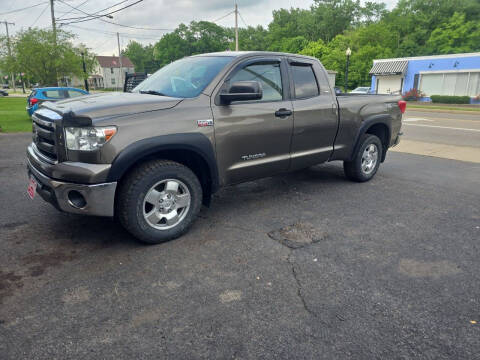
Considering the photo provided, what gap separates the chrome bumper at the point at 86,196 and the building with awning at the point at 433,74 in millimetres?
31015

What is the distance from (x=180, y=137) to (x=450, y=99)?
34.0 metres

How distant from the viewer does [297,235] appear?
389cm

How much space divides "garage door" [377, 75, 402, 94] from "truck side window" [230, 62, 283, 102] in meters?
37.9

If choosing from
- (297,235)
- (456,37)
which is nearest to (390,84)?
(456,37)

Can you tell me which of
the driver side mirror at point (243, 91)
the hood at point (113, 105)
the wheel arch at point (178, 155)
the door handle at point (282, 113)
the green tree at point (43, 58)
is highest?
the green tree at point (43, 58)

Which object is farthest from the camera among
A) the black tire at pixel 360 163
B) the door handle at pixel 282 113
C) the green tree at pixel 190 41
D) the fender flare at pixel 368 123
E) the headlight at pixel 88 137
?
the green tree at pixel 190 41

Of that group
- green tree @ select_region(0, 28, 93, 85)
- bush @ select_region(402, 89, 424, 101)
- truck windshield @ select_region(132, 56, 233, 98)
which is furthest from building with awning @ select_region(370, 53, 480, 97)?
truck windshield @ select_region(132, 56, 233, 98)

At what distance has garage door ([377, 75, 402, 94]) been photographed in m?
38.4

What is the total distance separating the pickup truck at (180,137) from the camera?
3.19 metres

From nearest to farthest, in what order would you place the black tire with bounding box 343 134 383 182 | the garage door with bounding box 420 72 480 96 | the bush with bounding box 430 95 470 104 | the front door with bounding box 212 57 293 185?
the front door with bounding box 212 57 293 185, the black tire with bounding box 343 134 383 182, the bush with bounding box 430 95 470 104, the garage door with bounding box 420 72 480 96

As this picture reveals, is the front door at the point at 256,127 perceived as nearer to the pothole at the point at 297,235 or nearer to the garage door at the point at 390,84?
the pothole at the point at 297,235

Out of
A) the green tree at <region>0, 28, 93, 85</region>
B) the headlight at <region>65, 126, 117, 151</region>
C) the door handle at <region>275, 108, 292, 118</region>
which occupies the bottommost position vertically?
the headlight at <region>65, 126, 117, 151</region>

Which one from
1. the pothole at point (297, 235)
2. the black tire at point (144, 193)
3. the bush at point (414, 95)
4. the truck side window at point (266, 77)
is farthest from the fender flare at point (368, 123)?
the bush at point (414, 95)

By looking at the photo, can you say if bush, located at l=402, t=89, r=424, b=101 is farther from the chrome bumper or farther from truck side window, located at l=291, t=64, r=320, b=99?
the chrome bumper
